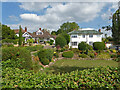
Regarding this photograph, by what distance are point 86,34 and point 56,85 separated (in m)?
25.9

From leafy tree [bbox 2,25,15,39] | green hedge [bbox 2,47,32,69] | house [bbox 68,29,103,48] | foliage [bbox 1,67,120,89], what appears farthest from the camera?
leafy tree [bbox 2,25,15,39]

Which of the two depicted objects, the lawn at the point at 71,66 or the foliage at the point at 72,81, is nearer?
the foliage at the point at 72,81

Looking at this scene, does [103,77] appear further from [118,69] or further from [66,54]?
[66,54]

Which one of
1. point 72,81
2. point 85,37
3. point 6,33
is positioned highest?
point 6,33

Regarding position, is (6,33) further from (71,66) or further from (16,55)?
(16,55)

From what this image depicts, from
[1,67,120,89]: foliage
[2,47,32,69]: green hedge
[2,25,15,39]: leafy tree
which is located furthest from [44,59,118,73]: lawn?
[2,25,15,39]: leafy tree

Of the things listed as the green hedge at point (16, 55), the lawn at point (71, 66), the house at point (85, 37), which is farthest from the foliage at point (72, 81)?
the house at point (85, 37)

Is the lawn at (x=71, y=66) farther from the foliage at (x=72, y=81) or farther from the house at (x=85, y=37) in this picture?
the house at (x=85, y=37)

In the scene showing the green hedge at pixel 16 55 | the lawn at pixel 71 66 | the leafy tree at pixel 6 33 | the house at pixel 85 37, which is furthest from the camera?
the leafy tree at pixel 6 33

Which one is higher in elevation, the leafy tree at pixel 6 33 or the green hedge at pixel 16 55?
the leafy tree at pixel 6 33

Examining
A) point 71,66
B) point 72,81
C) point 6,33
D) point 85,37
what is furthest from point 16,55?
point 6,33

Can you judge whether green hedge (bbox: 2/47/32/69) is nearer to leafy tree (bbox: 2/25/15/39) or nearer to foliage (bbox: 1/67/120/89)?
foliage (bbox: 1/67/120/89)

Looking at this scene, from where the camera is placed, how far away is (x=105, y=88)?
8.91 ft

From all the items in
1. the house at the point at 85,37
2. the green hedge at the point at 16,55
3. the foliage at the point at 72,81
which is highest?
the house at the point at 85,37
